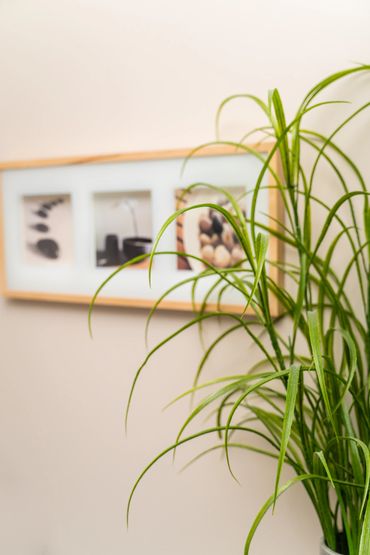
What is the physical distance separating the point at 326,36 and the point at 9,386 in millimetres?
1090

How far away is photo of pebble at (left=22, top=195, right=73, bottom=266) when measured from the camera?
5.20ft

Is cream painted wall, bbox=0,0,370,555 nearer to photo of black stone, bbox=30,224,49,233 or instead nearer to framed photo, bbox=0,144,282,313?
framed photo, bbox=0,144,282,313

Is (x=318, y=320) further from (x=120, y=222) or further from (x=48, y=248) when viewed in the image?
(x=48, y=248)

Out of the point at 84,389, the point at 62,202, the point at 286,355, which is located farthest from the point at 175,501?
the point at 62,202

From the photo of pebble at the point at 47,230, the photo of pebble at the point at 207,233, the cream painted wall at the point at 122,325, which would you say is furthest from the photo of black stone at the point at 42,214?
the photo of pebble at the point at 207,233

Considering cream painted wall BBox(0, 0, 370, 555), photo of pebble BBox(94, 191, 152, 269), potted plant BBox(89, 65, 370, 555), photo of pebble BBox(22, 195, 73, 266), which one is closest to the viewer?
potted plant BBox(89, 65, 370, 555)

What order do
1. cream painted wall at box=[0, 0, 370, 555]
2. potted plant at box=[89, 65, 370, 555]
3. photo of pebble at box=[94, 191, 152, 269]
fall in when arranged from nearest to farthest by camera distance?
1. potted plant at box=[89, 65, 370, 555]
2. cream painted wall at box=[0, 0, 370, 555]
3. photo of pebble at box=[94, 191, 152, 269]

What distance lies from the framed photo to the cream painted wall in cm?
5

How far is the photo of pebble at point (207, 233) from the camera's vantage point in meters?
1.35

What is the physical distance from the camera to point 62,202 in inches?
62.2

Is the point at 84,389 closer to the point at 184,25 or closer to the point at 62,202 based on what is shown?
the point at 62,202

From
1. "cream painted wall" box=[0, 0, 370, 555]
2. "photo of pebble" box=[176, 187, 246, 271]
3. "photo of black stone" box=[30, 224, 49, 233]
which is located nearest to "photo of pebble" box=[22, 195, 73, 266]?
"photo of black stone" box=[30, 224, 49, 233]

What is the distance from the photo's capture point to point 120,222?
1.50 m

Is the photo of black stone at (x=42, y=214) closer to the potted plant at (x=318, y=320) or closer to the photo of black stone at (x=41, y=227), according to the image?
the photo of black stone at (x=41, y=227)
